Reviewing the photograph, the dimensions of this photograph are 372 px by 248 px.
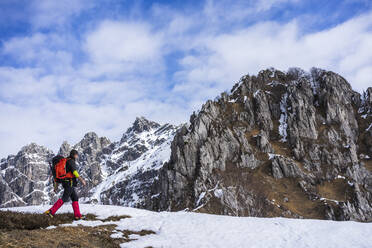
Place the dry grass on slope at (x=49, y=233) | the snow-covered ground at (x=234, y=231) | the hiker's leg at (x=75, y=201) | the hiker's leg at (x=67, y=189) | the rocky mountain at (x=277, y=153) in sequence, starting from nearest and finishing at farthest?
the dry grass on slope at (x=49, y=233), the snow-covered ground at (x=234, y=231), the hiker's leg at (x=67, y=189), the hiker's leg at (x=75, y=201), the rocky mountain at (x=277, y=153)

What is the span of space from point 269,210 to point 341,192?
30104 millimetres

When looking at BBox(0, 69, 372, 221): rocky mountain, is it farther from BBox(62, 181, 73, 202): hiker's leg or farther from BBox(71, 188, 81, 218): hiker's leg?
BBox(62, 181, 73, 202): hiker's leg

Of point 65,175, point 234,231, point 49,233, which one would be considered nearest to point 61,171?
point 65,175

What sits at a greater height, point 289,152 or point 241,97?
point 241,97

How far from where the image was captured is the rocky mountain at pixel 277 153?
275 feet

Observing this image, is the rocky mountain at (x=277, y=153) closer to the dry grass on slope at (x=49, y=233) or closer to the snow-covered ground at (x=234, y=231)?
the snow-covered ground at (x=234, y=231)

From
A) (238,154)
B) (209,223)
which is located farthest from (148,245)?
(238,154)

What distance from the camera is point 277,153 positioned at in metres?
111

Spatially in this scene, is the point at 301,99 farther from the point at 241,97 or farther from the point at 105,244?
the point at 105,244

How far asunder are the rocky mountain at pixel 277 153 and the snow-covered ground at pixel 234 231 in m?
57.9

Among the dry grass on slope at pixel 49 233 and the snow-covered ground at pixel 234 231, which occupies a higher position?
the dry grass on slope at pixel 49 233

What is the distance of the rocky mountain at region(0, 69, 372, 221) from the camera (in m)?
83.9

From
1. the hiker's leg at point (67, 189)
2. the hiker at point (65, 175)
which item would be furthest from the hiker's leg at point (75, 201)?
the hiker's leg at point (67, 189)

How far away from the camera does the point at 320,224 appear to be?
15922mm
